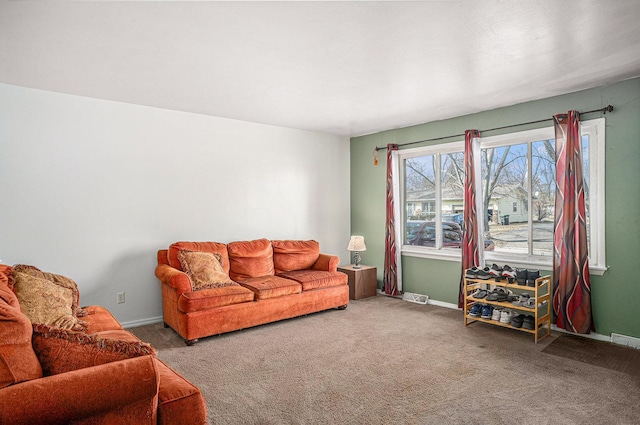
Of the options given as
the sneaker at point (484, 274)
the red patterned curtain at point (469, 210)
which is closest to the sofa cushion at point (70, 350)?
the sneaker at point (484, 274)

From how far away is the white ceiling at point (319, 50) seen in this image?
7.49 ft

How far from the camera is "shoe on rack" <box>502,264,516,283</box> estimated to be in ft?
12.7

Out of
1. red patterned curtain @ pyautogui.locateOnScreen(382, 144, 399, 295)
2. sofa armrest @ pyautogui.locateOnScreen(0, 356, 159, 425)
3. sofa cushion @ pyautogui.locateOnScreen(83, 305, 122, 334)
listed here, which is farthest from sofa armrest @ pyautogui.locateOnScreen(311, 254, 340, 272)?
sofa armrest @ pyautogui.locateOnScreen(0, 356, 159, 425)

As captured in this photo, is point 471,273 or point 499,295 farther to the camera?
point 471,273

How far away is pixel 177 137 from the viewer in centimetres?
456

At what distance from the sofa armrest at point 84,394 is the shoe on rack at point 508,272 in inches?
138

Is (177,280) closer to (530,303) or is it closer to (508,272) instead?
(508,272)

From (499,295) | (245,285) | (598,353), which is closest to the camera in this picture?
(598,353)

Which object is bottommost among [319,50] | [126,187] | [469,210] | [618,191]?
[469,210]

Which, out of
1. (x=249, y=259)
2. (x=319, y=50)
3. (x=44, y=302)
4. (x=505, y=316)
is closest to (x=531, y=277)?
(x=505, y=316)

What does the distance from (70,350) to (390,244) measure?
4493mm

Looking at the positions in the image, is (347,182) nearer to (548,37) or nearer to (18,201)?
(548,37)

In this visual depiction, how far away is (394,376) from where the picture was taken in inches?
115

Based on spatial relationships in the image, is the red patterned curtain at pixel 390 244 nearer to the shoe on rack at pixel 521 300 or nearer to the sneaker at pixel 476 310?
the sneaker at pixel 476 310
